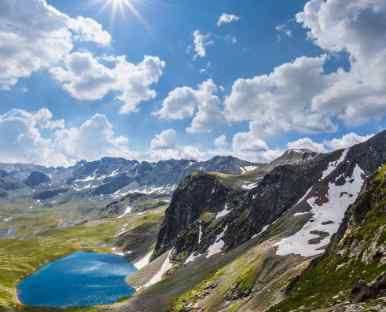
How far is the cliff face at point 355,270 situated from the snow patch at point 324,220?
3546 cm

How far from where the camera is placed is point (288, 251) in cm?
10812

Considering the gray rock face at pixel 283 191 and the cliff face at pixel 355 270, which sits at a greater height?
the gray rock face at pixel 283 191

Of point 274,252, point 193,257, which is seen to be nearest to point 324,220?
point 274,252

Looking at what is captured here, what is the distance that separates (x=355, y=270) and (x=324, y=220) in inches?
3499

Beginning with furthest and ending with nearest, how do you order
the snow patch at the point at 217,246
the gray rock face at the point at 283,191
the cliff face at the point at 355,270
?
the snow patch at the point at 217,246
the gray rock face at the point at 283,191
the cliff face at the point at 355,270

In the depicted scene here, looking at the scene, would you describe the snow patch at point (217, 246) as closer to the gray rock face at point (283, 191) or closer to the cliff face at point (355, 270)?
the gray rock face at point (283, 191)

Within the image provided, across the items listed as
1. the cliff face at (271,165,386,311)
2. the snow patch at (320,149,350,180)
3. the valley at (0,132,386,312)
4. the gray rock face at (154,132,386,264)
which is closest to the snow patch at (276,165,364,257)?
the valley at (0,132,386,312)

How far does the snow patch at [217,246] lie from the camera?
569ft

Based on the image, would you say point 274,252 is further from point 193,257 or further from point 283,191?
point 193,257

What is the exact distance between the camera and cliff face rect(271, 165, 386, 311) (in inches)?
1419

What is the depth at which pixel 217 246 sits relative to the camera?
584ft

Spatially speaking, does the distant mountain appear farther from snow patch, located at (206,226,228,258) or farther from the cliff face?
snow patch, located at (206,226,228,258)

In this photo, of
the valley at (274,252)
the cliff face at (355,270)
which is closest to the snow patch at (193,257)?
the valley at (274,252)

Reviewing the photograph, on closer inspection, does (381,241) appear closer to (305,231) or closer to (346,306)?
(346,306)
